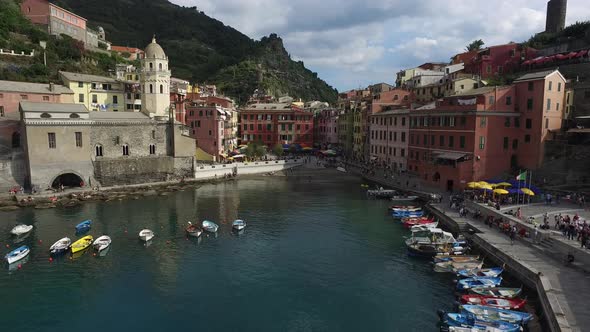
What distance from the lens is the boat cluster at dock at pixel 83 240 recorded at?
98.2 feet

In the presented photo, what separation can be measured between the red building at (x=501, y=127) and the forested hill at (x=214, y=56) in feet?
298

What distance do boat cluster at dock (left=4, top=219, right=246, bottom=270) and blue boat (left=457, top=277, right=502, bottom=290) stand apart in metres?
20.8

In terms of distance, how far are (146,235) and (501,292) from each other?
28368 millimetres

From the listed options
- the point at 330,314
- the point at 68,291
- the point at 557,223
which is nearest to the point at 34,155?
the point at 68,291

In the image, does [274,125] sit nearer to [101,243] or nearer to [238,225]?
[238,225]

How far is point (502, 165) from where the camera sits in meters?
47.6

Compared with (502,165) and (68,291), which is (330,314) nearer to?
(68,291)

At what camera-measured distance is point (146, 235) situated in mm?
34406

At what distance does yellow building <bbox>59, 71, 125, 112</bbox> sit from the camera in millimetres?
68125

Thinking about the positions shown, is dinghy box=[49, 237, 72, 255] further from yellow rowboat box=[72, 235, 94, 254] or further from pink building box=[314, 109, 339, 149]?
pink building box=[314, 109, 339, 149]

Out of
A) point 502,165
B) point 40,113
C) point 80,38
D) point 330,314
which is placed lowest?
point 330,314

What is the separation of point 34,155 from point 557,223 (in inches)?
2276

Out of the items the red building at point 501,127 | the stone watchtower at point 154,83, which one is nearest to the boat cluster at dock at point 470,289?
the red building at point 501,127

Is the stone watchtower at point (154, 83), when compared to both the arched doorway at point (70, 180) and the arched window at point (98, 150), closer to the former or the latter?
the arched window at point (98, 150)
